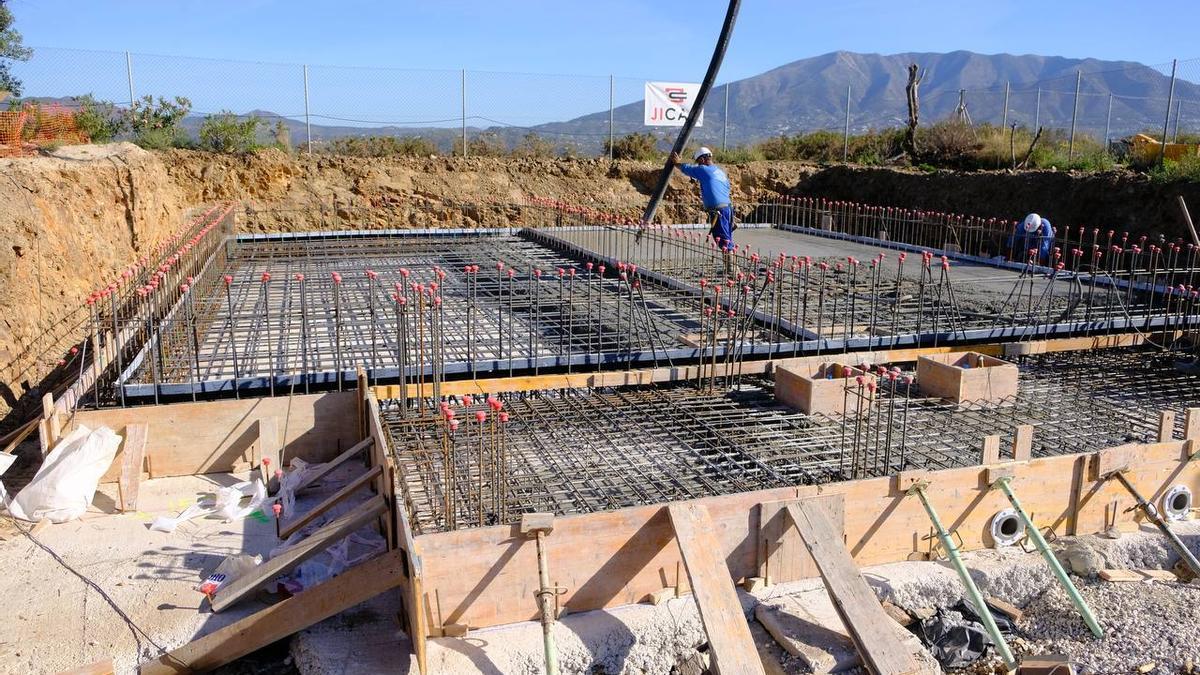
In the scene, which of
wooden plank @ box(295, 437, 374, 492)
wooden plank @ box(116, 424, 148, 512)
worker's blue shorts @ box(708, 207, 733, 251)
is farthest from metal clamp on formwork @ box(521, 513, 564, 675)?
worker's blue shorts @ box(708, 207, 733, 251)

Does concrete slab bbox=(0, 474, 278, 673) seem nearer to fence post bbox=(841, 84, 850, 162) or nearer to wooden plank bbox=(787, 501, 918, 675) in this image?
wooden plank bbox=(787, 501, 918, 675)

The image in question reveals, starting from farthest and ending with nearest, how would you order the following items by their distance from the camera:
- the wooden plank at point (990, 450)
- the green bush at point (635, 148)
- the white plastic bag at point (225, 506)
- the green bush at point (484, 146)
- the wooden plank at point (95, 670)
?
the green bush at point (635, 148) < the green bush at point (484, 146) < the white plastic bag at point (225, 506) < the wooden plank at point (990, 450) < the wooden plank at point (95, 670)

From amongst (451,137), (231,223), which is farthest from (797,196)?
(231,223)

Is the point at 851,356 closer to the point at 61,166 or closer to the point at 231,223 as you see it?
the point at 61,166

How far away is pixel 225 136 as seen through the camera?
18.2 meters

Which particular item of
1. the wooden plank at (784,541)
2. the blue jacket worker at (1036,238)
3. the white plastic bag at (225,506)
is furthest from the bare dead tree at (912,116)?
the white plastic bag at (225,506)

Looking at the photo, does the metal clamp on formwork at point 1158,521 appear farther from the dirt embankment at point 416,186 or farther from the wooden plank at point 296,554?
the dirt embankment at point 416,186

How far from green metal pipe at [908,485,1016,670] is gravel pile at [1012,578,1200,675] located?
286 millimetres

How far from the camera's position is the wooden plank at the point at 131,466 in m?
6.09

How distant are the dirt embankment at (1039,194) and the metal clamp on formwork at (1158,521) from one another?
928 centimetres

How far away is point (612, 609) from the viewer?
490 cm

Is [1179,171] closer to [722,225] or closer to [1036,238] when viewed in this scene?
[1036,238]

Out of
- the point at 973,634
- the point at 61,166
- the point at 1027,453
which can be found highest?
the point at 61,166

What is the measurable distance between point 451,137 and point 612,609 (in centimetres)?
1888
